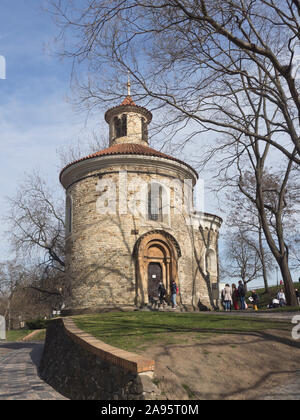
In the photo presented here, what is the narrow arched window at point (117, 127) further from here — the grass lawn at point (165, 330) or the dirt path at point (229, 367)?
the dirt path at point (229, 367)

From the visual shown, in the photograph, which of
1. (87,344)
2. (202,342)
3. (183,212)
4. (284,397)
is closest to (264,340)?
(202,342)

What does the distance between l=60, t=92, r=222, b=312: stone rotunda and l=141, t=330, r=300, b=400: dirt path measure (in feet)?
37.2

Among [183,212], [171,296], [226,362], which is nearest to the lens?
[226,362]

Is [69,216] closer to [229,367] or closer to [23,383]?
[23,383]

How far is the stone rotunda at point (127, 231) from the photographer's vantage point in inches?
796

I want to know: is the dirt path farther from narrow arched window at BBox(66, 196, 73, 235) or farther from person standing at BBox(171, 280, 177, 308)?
narrow arched window at BBox(66, 196, 73, 235)

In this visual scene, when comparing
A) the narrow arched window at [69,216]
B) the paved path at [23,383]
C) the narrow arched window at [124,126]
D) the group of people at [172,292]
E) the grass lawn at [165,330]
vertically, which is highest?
the narrow arched window at [124,126]

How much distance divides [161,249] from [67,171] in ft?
23.7

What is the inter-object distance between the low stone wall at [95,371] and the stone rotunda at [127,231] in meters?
8.46

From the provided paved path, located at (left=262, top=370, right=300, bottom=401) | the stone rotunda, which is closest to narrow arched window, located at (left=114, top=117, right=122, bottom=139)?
the stone rotunda

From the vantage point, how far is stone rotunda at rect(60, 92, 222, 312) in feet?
66.3

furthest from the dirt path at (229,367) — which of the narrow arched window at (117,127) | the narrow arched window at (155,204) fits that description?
the narrow arched window at (117,127)
